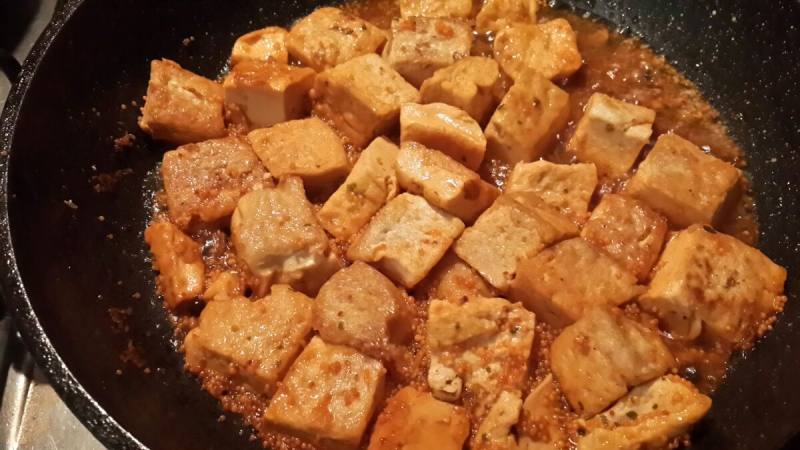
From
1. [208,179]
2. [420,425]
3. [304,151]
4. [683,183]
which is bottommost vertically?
[420,425]

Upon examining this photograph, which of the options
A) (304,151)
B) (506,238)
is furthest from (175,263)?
(506,238)

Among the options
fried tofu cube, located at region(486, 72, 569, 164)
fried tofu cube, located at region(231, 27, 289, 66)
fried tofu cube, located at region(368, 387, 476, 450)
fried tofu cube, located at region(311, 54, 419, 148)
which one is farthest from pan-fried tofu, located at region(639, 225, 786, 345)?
fried tofu cube, located at region(231, 27, 289, 66)

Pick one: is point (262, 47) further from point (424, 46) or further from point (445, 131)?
point (445, 131)

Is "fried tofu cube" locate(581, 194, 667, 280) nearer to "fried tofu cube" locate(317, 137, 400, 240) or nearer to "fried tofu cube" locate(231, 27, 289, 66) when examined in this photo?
"fried tofu cube" locate(317, 137, 400, 240)

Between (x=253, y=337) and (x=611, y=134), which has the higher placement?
(x=611, y=134)

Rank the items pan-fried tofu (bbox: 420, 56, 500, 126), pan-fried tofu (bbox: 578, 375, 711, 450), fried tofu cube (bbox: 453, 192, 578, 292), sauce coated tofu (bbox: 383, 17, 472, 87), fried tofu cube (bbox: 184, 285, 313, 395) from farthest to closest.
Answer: sauce coated tofu (bbox: 383, 17, 472, 87)
pan-fried tofu (bbox: 420, 56, 500, 126)
fried tofu cube (bbox: 453, 192, 578, 292)
fried tofu cube (bbox: 184, 285, 313, 395)
pan-fried tofu (bbox: 578, 375, 711, 450)
